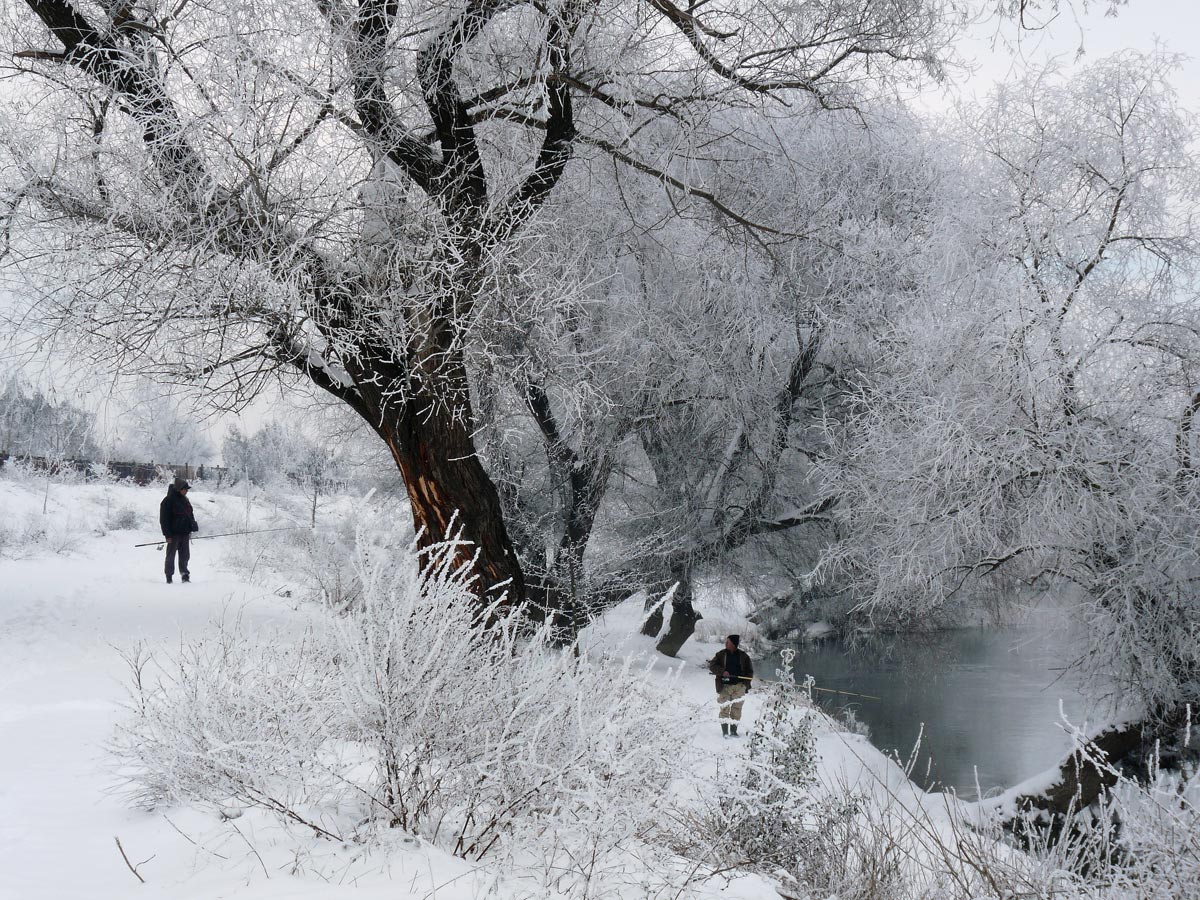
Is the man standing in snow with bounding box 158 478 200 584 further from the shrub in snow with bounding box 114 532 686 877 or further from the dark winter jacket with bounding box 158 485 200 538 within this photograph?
the shrub in snow with bounding box 114 532 686 877

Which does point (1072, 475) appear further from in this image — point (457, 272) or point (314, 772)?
point (314, 772)

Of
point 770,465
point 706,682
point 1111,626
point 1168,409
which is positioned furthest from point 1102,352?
point 706,682

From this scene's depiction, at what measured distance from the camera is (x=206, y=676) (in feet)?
14.0

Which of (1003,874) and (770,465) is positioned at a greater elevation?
(770,465)

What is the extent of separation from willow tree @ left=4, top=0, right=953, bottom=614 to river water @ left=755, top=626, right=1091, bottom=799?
614cm

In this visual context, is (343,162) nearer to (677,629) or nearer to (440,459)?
(440,459)

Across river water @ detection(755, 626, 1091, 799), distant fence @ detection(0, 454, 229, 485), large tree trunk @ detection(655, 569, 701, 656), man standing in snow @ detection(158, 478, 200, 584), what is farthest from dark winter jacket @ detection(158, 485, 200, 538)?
distant fence @ detection(0, 454, 229, 485)

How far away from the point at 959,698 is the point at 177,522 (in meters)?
12.5

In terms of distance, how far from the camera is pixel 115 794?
166 inches

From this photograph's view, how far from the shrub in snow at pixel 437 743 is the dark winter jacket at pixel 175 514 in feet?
30.7

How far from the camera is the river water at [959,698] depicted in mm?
11664

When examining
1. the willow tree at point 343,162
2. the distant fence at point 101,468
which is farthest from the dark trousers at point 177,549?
the distant fence at point 101,468

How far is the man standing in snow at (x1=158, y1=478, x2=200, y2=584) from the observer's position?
12.5 meters

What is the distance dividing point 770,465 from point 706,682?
3.80 m
